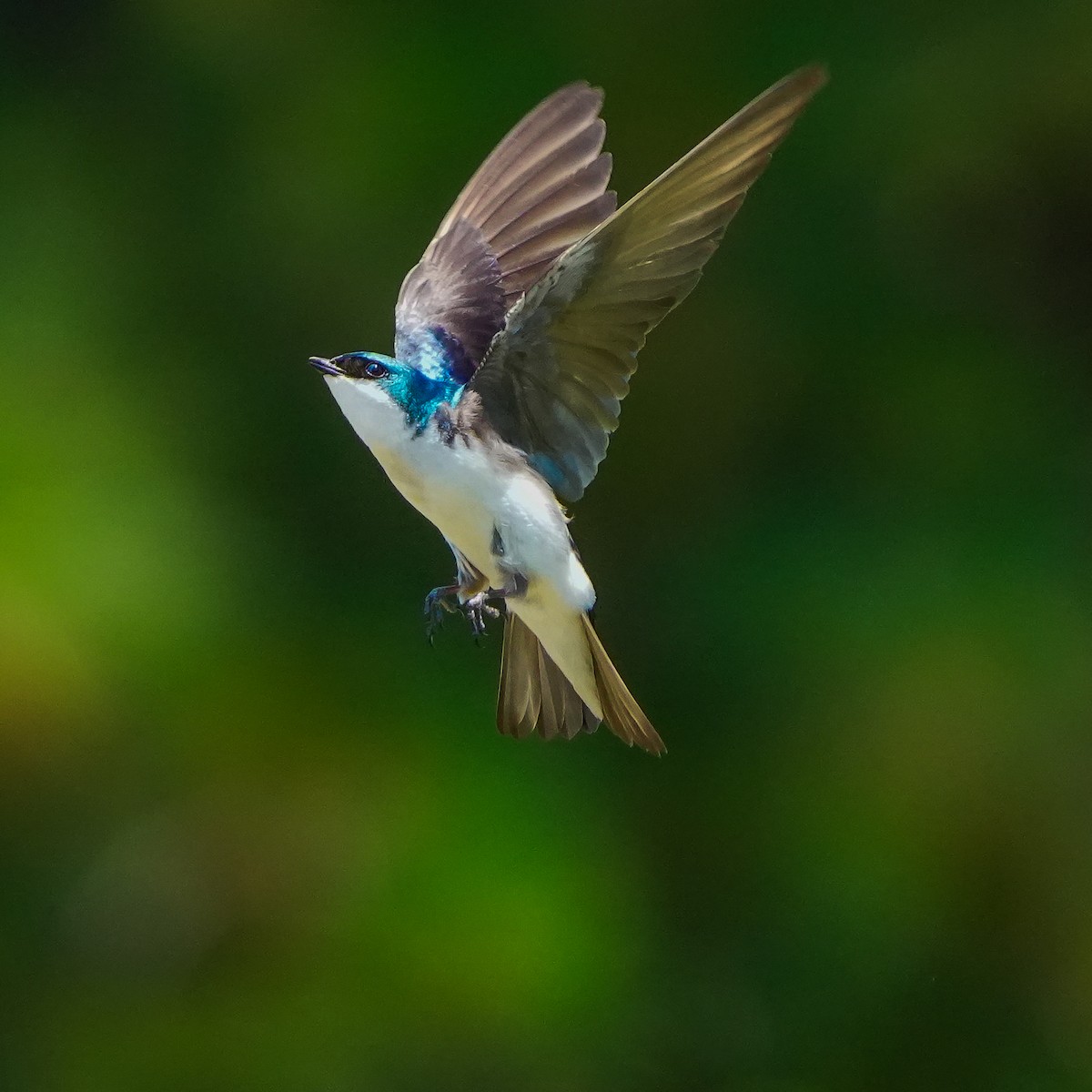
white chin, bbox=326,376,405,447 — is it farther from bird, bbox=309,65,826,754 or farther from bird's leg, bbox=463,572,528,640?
bird's leg, bbox=463,572,528,640

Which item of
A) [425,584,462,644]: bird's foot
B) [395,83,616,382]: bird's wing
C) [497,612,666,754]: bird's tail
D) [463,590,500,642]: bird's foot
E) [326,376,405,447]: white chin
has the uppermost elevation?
[395,83,616,382]: bird's wing

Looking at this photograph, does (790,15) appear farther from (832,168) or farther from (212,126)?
(212,126)

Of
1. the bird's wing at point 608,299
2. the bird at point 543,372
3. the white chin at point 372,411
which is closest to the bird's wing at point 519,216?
the bird at point 543,372

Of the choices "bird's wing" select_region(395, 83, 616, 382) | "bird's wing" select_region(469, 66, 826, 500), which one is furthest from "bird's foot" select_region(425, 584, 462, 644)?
"bird's wing" select_region(395, 83, 616, 382)

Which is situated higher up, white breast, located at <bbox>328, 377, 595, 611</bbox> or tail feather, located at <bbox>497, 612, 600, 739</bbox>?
white breast, located at <bbox>328, 377, 595, 611</bbox>

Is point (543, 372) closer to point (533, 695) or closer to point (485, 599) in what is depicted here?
point (485, 599)

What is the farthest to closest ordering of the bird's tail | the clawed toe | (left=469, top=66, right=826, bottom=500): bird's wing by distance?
the bird's tail → the clawed toe → (left=469, top=66, right=826, bottom=500): bird's wing

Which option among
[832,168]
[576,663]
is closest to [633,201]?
[576,663]
